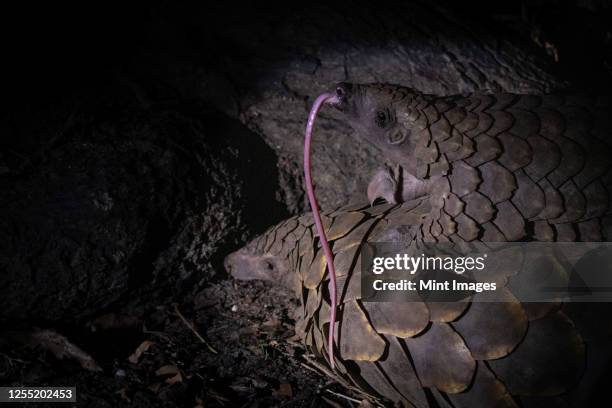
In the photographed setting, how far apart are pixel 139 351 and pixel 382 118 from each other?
3.78ft

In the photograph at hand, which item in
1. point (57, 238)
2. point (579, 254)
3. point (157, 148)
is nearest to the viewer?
point (579, 254)

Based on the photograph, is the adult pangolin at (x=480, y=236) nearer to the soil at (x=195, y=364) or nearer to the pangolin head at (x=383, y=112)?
the pangolin head at (x=383, y=112)

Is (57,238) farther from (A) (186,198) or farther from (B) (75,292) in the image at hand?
(A) (186,198)

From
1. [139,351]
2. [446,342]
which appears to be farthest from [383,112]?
[139,351]

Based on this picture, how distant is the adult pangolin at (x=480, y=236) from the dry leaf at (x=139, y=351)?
53cm

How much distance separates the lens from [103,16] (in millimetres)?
1913

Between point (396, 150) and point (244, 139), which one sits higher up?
point (244, 139)

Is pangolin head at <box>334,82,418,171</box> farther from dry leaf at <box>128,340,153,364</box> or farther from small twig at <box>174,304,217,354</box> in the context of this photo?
dry leaf at <box>128,340,153,364</box>

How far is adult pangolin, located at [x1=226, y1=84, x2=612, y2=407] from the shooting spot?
40.6 inches

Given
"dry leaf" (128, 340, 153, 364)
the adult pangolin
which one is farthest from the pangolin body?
"dry leaf" (128, 340, 153, 364)

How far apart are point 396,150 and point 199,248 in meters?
0.86

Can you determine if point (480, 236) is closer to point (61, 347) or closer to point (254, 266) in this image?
point (254, 266)

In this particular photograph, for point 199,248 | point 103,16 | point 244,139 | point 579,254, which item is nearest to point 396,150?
point 579,254

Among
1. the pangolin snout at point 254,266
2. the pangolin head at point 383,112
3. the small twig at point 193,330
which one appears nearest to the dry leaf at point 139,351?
the small twig at point 193,330
